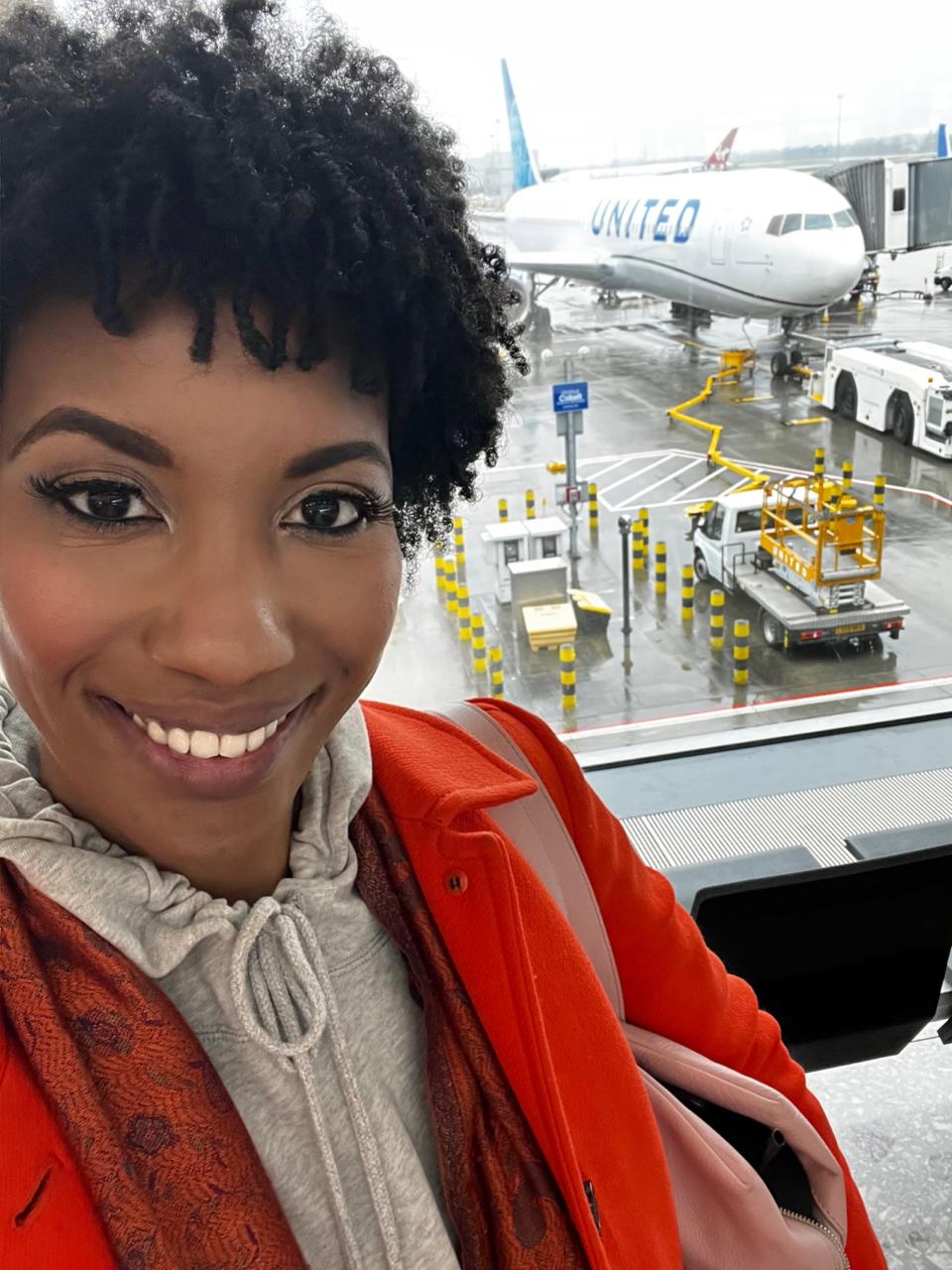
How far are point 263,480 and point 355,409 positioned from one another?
4.2 inches

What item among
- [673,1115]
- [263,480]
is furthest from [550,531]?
[263,480]

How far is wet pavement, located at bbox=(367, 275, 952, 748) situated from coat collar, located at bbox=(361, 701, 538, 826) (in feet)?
2.89

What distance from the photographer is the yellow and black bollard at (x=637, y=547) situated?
145 inches

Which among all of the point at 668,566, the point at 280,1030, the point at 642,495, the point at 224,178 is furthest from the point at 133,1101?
the point at 642,495

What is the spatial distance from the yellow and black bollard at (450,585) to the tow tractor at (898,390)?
7.02 ft

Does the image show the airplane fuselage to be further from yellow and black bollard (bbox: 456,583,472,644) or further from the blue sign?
yellow and black bollard (bbox: 456,583,472,644)

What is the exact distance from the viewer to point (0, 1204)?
547mm

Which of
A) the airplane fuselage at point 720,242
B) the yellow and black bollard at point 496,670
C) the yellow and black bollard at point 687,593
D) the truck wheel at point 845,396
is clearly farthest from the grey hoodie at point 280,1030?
the airplane fuselage at point 720,242

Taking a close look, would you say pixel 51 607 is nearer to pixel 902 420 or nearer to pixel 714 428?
pixel 902 420

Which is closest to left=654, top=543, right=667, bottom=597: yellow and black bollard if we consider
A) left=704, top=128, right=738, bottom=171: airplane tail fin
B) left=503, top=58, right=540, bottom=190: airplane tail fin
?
left=503, top=58, right=540, bottom=190: airplane tail fin

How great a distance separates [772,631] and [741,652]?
0.69 ft

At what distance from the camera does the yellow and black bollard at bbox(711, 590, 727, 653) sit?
328 cm

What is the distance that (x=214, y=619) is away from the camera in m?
0.61

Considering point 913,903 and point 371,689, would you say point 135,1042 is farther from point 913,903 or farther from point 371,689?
point 371,689
